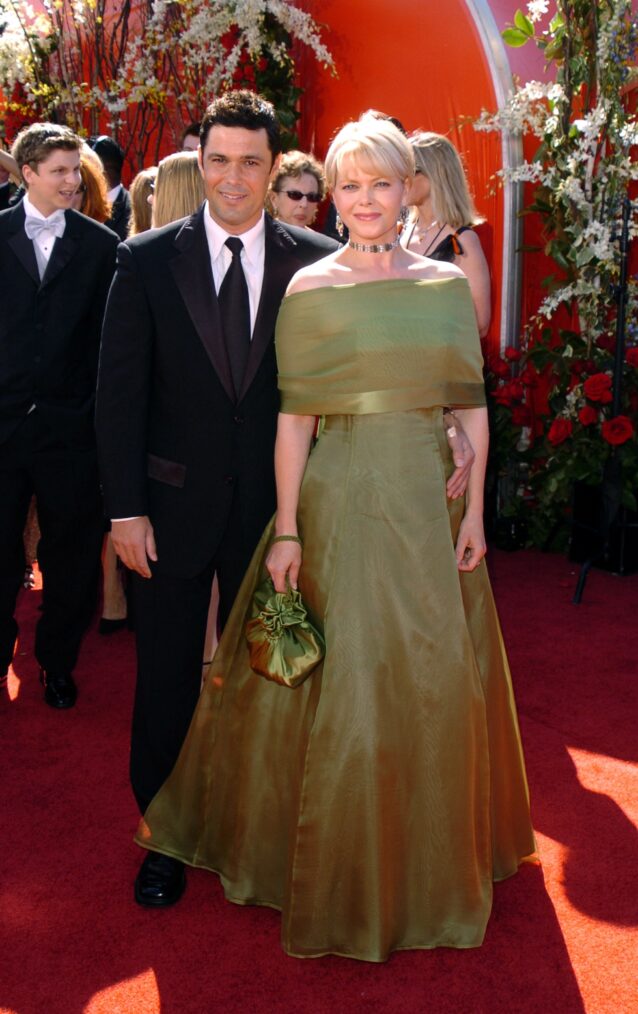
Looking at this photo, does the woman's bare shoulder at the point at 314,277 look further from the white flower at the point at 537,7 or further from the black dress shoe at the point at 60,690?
the white flower at the point at 537,7

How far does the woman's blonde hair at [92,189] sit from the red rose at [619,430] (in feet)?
8.68

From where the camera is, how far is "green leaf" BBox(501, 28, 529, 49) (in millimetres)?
6043

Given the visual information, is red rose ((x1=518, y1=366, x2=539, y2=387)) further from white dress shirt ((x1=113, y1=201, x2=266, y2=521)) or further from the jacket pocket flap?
the jacket pocket flap

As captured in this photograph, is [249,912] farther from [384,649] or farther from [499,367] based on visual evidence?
[499,367]

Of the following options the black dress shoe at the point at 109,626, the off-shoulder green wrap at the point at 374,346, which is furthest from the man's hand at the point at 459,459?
the black dress shoe at the point at 109,626

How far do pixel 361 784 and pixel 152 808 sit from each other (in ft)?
2.45

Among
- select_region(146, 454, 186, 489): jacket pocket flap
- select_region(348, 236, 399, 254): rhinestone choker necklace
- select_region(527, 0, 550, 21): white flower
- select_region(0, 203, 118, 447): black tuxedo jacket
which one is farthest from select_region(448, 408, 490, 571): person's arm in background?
select_region(527, 0, 550, 21): white flower

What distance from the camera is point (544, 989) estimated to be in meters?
2.62

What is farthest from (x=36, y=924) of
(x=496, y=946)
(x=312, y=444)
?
(x=312, y=444)

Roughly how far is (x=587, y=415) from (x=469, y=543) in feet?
10.2

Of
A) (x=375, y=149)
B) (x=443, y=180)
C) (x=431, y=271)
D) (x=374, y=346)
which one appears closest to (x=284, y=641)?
(x=374, y=346)

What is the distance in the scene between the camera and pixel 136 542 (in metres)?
2.84

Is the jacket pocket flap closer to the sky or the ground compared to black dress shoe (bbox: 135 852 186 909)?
closer to the sky

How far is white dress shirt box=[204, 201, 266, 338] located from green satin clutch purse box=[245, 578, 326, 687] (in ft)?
2.33
